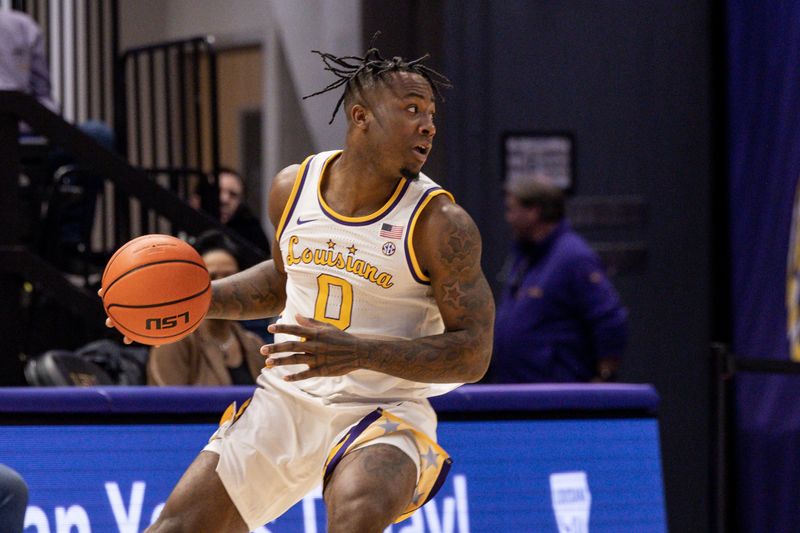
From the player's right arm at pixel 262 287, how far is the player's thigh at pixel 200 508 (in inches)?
21.4

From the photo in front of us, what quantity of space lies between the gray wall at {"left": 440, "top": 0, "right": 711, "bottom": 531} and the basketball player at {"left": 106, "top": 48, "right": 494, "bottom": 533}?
454 cm

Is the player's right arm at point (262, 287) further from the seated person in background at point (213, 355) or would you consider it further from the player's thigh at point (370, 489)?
the seated person in background at point (213, 355)

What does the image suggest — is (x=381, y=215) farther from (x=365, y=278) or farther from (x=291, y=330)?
(x=291, y=330)

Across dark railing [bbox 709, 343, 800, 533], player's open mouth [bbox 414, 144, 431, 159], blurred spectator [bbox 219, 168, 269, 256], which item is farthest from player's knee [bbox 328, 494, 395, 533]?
blurred spectator [bbox 219, 168, 269, 256]

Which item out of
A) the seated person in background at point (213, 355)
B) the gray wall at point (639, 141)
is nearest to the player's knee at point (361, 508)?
the seated person in background at point (213, 355)

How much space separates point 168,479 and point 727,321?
498 cm

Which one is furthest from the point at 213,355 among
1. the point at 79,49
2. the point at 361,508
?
the point at 79,49

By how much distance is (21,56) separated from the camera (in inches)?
281

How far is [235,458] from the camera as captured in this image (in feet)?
12.4

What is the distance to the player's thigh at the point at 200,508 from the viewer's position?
3.70m

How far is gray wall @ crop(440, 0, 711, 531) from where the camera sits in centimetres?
845

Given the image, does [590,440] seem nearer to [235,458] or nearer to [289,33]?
[235,458]

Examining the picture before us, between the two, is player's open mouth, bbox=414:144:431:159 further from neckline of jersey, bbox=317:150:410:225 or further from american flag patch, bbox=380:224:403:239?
american flag patch, bbox=380:224:403:239

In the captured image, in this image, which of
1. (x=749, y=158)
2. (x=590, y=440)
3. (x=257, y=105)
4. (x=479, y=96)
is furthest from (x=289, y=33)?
(x=590, y=440)
